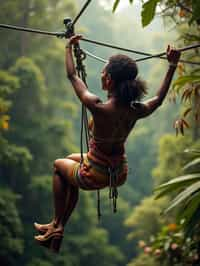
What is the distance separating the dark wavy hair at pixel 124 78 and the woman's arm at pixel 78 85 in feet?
0.33

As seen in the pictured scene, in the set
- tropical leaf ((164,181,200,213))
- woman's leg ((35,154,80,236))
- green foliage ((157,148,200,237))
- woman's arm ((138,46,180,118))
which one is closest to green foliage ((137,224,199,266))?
green foliage ((157,148,200,237))

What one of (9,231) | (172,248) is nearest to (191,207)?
(172,248)

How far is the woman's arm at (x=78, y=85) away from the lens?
5.90 feet

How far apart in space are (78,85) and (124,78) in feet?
0.53

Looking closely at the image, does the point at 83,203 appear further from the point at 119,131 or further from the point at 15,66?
the point at 119,131

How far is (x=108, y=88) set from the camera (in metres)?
1.91

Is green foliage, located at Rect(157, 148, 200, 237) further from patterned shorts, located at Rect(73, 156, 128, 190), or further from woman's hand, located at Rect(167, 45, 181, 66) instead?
woman's hand, located at Rect(167, 45, 181, 66)

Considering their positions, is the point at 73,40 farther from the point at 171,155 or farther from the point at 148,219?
the point at 148,219

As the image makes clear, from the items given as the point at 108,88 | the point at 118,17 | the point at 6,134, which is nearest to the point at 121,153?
the point at 108,88

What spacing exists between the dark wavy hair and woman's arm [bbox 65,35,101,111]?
0.10 meters

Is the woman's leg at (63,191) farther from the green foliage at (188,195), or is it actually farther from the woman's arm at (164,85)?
the green foliage at (188,195)

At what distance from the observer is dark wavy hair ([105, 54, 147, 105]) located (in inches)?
73.4

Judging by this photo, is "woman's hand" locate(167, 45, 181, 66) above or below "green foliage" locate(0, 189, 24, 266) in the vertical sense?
above

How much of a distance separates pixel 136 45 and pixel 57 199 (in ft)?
65.9
